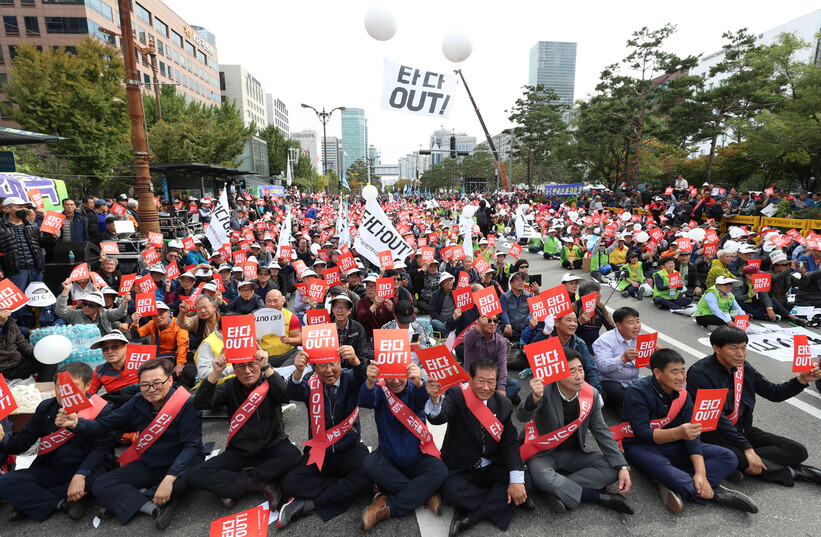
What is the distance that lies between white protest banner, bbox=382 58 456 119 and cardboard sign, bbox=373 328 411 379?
4777 millimetres

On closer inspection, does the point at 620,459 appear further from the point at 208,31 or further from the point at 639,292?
the point at 208,31

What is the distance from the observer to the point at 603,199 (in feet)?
88.4

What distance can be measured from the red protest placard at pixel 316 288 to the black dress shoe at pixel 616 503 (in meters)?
4.35

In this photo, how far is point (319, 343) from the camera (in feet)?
11.5

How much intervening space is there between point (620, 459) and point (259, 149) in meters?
57.8

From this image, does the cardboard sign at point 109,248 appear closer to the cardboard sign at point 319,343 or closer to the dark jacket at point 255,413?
the dark jacket at point 255,413

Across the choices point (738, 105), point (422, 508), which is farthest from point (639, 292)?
point (738, 105)

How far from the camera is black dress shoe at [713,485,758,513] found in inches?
128

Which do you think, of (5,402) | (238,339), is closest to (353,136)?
(238,339)

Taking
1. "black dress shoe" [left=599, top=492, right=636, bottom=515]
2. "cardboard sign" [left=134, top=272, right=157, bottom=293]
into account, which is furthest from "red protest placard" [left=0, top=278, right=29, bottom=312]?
"black dress shoe" [left=599, top=492, right=636, bottom=515]

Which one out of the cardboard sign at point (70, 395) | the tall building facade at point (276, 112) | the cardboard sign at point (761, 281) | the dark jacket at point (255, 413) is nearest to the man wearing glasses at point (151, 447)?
the cardboard sign at point (70, 395)

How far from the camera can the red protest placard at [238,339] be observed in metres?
3.49

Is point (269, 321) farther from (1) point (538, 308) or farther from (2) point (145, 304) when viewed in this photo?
(1) point (538, 308)

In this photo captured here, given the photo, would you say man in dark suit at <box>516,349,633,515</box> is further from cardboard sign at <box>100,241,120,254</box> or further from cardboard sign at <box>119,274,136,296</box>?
cardboard sign at <box>100,241,120,254</box>
